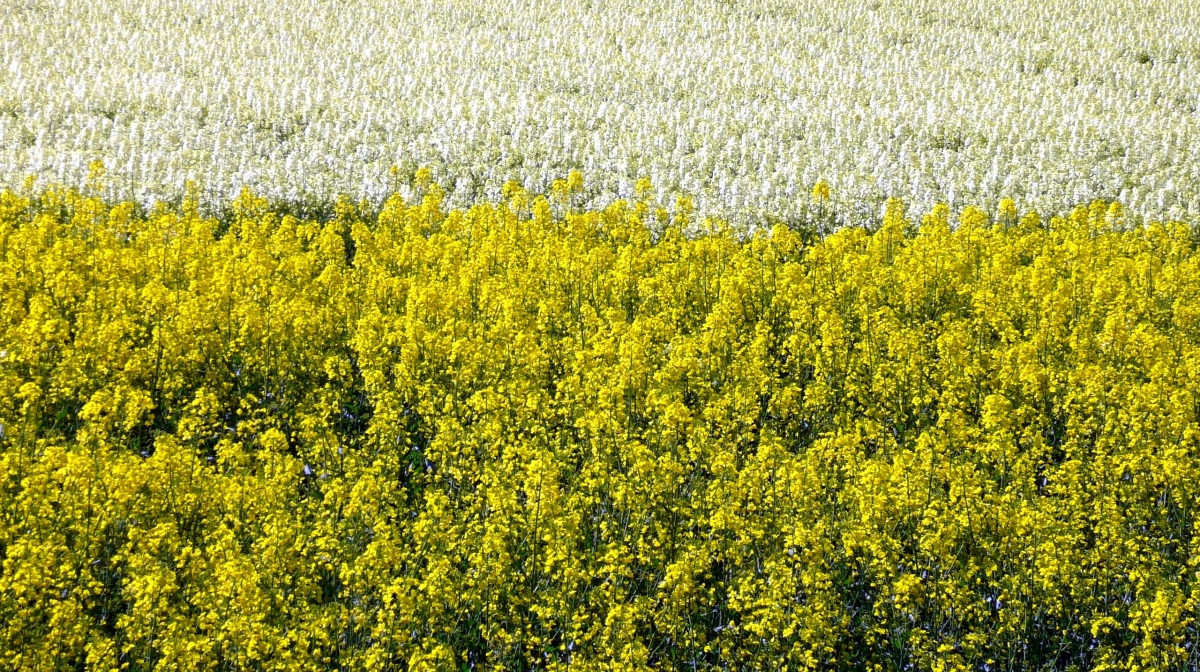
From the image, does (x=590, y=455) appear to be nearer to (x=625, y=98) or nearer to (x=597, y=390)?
(x=597, y=390)

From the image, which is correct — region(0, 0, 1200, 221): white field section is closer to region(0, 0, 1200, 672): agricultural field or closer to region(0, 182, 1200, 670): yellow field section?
A: region(0, 0, 1200, 672): agricultural field

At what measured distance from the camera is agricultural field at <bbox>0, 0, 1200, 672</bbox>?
636 centimetres

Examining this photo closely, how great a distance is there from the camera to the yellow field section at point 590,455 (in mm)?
6250

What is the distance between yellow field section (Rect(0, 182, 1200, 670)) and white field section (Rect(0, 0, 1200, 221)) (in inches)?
140

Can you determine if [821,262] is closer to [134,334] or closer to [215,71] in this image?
[134,334]

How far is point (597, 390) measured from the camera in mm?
8836

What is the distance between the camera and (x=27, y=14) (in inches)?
1078

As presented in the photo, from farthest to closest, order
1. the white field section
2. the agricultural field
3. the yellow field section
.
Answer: the white field section < the agricultural field < the yellow field section

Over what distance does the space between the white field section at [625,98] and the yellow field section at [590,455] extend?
3554 millimetres

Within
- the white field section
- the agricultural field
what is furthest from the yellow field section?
the white field section

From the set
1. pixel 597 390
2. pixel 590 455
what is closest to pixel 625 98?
pixel 597 390

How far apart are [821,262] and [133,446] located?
6.96 metres

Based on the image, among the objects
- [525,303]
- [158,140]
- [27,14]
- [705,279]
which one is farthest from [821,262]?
[27,14]

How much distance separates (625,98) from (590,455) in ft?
44.0
